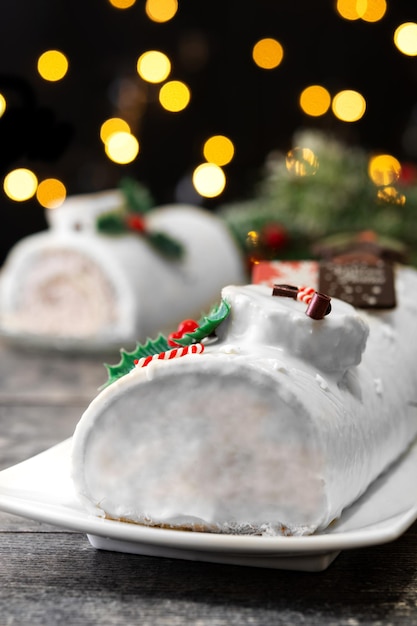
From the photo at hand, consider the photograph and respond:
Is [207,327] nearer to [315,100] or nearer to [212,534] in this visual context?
[212,534]

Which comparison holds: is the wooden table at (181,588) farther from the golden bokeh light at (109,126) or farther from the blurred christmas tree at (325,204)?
the golden bokeh light at (109,126)

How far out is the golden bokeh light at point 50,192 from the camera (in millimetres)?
4625

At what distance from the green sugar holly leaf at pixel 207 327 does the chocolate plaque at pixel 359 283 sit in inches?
19.4

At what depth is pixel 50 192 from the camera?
15.3ft

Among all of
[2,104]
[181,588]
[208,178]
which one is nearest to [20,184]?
[2,104]

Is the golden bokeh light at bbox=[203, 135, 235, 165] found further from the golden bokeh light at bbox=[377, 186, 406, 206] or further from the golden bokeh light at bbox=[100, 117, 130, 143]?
the golden bokeh light at bbox=[377, 186, 406, 206]

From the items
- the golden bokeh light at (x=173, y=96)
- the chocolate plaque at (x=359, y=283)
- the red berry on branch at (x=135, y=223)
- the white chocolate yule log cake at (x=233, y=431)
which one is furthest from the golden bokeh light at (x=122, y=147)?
the white chocolate yule log cake at (x=233, y=431)

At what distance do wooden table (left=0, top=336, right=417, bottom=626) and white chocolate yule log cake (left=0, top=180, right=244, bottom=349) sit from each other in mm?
1508

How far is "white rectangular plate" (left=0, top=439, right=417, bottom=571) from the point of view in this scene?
1090 mm

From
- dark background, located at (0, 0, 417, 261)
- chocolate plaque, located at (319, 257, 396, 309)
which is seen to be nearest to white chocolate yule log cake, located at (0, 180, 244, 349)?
chocolate plaque, located at (319, 257, 396, 309)

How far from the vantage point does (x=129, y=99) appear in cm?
459

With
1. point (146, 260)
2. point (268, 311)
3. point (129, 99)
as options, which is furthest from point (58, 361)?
point (129, 99)

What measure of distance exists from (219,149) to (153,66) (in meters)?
0.51

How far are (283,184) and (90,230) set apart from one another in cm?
103
